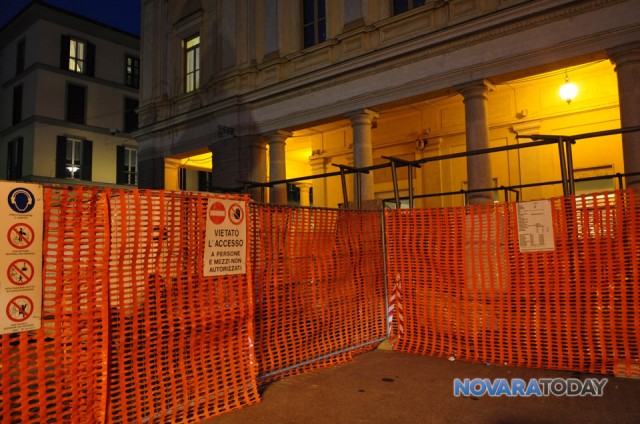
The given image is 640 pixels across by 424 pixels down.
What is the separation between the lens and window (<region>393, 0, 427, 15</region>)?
11773 mm

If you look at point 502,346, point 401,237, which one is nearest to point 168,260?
point 401,237

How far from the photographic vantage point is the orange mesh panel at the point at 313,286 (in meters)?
5.07

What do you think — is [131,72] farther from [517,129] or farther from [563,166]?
[563,166]

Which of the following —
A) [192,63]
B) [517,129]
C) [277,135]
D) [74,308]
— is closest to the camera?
[74,308]

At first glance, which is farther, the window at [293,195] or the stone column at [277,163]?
the window at [293,195]

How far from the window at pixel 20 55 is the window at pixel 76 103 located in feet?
12.2

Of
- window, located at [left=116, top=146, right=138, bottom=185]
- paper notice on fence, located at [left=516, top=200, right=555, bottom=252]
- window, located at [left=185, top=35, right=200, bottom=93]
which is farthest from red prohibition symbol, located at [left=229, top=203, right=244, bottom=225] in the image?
window, located at [left=116, top=146, right=138, bottom=185]

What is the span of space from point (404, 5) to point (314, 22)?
327cm

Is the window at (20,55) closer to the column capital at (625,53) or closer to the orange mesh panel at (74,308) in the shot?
the orange mesh panel at (74,308)

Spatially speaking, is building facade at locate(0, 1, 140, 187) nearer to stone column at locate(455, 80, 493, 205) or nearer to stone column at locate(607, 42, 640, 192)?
stone column at locate(455, 80, 493, 205)

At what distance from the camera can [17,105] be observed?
A: 29.7m

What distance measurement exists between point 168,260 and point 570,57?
9.32 metres

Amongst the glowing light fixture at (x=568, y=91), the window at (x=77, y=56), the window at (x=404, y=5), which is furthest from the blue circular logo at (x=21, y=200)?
the window at (x=77, y=56)

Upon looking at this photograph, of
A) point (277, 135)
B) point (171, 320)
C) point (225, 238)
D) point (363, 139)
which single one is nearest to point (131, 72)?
point (277, 135)
